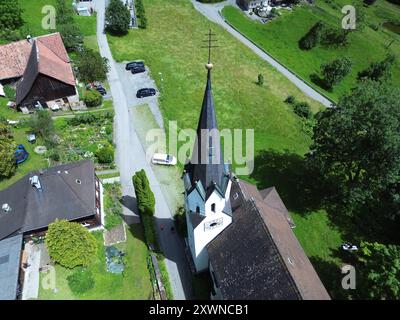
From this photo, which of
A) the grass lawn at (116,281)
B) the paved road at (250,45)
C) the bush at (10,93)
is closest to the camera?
the grass lawn at (116,281)

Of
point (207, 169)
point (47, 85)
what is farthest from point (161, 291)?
point (47, 85)

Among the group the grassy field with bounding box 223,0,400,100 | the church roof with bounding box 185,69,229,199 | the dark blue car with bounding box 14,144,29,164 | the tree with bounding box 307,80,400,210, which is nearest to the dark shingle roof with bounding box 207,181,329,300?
the church roof with bounding box 185,69,229,199

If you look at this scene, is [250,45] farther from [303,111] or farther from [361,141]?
[361,141]

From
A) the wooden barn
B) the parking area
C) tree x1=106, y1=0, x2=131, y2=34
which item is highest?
tree x1=106, y1=0, x2=131, y2=34

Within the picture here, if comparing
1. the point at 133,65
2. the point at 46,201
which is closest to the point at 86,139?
the point at 46,201

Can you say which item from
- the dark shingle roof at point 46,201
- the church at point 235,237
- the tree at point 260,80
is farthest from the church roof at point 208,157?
the tree at point 260,80

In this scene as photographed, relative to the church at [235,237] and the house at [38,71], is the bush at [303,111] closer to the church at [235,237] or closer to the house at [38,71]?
the church at [235,237]

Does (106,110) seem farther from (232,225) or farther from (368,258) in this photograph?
(368,258)

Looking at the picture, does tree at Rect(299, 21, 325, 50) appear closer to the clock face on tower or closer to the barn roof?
the barn roof
